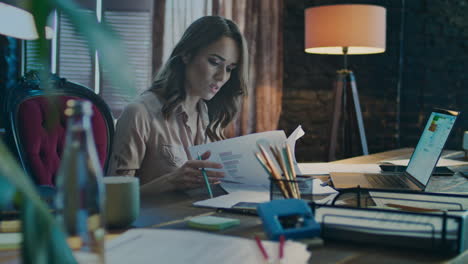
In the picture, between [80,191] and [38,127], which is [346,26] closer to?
[38,127]

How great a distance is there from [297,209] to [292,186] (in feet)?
0.45

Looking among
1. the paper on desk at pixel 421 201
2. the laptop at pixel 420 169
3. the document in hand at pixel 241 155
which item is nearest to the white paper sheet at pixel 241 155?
the document in hand at pixel 241 155

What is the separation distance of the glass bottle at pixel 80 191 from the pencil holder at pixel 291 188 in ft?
1.43

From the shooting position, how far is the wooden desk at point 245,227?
26.6 inches

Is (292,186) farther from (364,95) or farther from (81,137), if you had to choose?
(364,95)

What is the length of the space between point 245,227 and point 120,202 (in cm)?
22

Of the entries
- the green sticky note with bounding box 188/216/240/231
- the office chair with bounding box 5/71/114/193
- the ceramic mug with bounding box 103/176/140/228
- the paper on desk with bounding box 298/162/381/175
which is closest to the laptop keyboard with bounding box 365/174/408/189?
the paper on desk with bounding box 298/162/381/175

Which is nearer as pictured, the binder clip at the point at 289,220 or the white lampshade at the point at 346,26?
the binder clip at the point at 289,220

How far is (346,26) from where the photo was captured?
311cm

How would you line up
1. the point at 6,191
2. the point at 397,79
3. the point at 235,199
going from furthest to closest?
1. the point at 397,79
2. the point at 235,199
3. the point at 6,191

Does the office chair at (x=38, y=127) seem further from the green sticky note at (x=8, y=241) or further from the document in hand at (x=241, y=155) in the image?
the green sticky note at (x=8, y=241)

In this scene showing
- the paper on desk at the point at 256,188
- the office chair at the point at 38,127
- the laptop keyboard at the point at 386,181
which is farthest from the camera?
the office chair at the point at 38,127

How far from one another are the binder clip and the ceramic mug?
0.22m

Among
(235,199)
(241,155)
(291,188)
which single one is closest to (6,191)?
(291,188)
